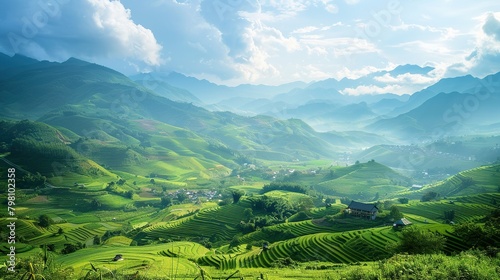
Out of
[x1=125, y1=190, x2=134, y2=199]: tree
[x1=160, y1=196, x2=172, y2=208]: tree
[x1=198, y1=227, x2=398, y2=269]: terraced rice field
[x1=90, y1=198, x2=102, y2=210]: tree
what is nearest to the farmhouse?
[x1=198, y1=227, x2=398, y2=269]: terraced rice field

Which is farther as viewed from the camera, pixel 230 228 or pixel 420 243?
pixel 230 228

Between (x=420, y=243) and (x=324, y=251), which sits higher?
(x=420, y=243)

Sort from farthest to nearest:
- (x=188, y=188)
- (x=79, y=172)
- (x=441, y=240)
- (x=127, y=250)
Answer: (x=188, y=188) → (x=79, y=172) → (x=127, y=250) → (x=441, y=240)

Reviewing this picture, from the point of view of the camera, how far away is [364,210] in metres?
80.9

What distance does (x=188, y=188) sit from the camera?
184 metres

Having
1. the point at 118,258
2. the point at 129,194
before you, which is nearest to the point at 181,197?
the point at 129,194

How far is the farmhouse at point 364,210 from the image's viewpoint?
79.9 meters

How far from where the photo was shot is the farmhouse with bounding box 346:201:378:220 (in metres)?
79.9

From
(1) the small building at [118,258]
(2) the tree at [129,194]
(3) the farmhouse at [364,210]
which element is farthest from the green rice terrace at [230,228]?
(2) the tree at [129,194]

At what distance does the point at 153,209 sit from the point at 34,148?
7217 cm

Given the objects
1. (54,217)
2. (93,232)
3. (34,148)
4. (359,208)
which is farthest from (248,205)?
(34,148)

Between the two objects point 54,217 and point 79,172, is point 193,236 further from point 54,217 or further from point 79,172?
point 79,172

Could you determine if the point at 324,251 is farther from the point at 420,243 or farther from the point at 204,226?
the point at 204,226

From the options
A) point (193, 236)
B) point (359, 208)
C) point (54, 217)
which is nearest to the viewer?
point (359, 208)
